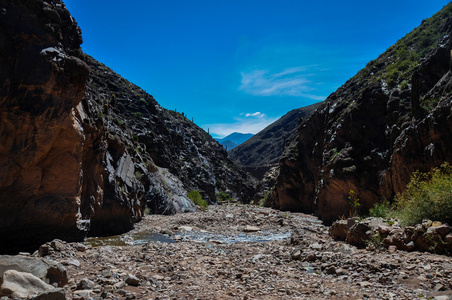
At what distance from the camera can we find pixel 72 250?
962cm

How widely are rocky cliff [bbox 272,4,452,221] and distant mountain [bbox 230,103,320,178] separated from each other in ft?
255

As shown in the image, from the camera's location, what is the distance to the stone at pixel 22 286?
14.2ft

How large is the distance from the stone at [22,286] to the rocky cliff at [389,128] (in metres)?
Answer: 17.5

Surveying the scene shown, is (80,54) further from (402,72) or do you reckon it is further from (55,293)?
(402,72)

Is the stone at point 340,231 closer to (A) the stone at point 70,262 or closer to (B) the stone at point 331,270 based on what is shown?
(B) the stone at point 331,270

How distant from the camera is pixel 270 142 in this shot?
135 m

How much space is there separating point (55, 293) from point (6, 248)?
7.93 meters

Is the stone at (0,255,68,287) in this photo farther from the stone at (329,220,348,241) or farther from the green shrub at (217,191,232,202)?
the green shrub at (217,191,232,202)

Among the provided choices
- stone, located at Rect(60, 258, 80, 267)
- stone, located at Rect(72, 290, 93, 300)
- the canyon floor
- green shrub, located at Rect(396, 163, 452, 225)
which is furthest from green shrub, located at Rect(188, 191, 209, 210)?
stone, located at Rect(72, 290, 93, 300)

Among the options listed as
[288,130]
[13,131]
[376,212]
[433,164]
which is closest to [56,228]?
[13,131]

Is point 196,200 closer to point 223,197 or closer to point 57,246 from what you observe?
point 223,197

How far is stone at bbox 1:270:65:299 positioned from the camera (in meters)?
4.33

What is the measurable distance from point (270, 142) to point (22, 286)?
13295 cm

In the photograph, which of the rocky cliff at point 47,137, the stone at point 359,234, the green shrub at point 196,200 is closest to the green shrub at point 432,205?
the stone at point 359,234
